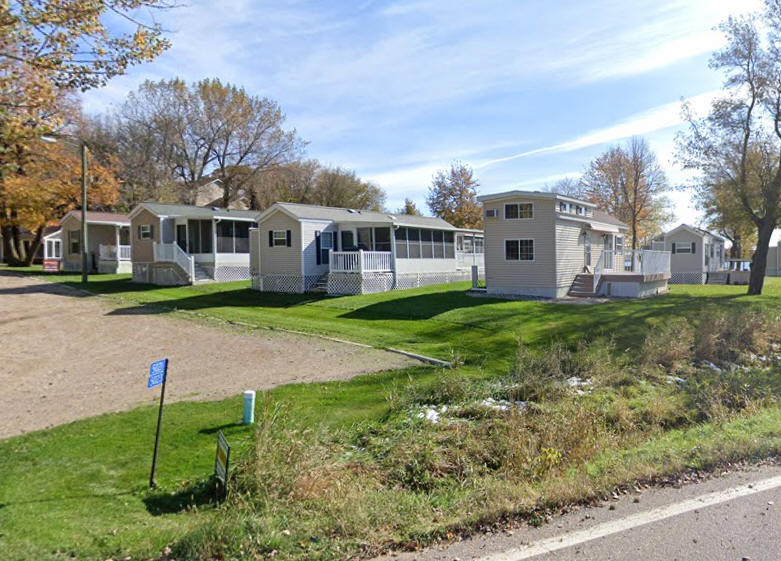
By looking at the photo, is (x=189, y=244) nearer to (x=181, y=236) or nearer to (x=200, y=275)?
(x=181, y=236)

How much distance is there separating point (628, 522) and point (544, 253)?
19683 mm

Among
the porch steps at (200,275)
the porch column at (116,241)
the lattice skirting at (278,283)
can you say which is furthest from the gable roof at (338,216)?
the porch column at (116,241)

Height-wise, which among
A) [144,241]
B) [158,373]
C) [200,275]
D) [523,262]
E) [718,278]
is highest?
[144,241]

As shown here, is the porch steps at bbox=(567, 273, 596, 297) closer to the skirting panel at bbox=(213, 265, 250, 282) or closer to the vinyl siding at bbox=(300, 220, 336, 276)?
the vinyl siding at bbox=(300, 220, 336, 276)

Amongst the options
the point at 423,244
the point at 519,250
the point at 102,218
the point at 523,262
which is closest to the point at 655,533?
the point at 523,262

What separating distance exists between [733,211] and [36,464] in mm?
30201

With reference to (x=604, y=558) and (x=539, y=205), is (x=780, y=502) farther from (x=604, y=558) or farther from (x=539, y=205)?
(x=539, y=205)

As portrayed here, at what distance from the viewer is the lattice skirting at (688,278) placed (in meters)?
39.3

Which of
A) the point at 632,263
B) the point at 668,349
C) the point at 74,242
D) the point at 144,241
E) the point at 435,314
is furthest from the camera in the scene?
the point at 74,242

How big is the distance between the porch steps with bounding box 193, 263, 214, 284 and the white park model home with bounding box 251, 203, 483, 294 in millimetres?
2932

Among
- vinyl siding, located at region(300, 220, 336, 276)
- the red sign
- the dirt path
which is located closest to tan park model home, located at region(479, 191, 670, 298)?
vinyl siding, located at region(300, 220, 336, 276)

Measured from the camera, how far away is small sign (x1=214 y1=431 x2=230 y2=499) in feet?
17.2

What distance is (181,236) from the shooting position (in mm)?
30031

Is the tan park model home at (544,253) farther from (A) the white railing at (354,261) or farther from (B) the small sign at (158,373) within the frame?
(B) the small sign at (158,373)
